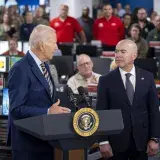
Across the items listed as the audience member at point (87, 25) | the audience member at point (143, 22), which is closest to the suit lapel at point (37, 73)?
the audience member at point (143, 22)

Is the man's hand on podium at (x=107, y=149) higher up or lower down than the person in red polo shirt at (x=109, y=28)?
lower down

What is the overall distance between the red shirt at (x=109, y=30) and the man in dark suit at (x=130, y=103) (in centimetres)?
812

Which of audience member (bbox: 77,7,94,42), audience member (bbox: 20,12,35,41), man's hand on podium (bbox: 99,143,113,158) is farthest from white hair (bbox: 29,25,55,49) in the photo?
audience member (bbox: 77,7,94,42)

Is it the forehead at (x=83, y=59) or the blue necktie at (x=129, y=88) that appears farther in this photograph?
the forehead at (x=83, y=59)

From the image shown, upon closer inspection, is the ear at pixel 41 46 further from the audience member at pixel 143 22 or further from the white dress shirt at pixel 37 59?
the audience member at pixel 143 22

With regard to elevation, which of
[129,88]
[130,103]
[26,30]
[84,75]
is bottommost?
[84,75]

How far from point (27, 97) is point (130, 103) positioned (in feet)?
3.16

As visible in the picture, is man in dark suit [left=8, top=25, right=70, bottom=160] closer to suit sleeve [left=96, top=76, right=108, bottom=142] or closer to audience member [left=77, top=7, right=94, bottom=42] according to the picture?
suit sleeve [left=96, top=76, right=108, bottom=142]

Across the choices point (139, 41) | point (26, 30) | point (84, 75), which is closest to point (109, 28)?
point (139, 41)

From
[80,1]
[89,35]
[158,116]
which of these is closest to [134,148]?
[158,116]

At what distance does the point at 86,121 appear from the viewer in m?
3.08

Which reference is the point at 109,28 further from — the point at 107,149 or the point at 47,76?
the point at 47,76

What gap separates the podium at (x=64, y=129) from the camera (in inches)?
119

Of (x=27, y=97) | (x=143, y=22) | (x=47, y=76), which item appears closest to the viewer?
(x=27, y=97)
